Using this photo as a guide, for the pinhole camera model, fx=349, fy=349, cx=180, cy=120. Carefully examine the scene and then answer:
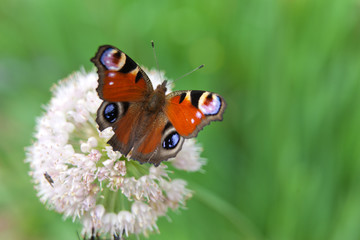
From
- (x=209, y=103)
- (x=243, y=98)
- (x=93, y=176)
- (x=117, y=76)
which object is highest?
(x=117, y=76)

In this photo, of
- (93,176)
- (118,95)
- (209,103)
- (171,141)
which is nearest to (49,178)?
(93,176)

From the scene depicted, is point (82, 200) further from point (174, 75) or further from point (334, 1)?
point (334, 1)

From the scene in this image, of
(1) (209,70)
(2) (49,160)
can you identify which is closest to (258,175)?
(1) (209,70)

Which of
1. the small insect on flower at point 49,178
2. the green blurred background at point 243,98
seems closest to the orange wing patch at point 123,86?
the small insect on flower at point 49,178

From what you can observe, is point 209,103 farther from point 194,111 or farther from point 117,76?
point 117,76

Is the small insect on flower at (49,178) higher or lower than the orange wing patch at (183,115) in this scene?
higher

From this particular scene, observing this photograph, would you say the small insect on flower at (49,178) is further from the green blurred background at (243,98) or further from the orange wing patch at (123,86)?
the green blurred background at (243,98)

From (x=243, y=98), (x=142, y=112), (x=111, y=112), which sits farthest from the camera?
(x=243, y=98)
